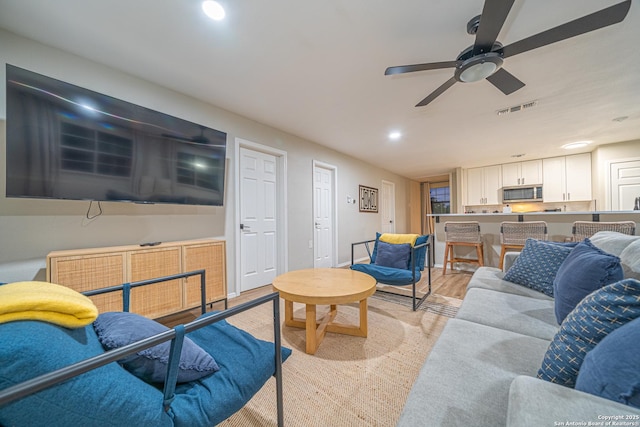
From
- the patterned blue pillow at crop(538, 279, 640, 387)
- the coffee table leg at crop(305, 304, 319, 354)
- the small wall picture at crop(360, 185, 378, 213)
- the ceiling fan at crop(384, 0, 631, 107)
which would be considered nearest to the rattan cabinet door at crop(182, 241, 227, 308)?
the coffee table leg at crop(305, 304, 319, 354)

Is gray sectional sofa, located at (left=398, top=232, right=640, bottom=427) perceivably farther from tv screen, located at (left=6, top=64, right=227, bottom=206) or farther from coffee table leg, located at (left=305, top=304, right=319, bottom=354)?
tv screen, located at (left=6, top=64, right=227, bottom=206)

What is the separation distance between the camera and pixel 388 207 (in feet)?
21.6

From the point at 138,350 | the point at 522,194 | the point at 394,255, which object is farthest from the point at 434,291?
the point at 522,194

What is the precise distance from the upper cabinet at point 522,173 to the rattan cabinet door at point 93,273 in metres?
7.15

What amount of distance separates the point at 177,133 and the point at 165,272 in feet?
4.32

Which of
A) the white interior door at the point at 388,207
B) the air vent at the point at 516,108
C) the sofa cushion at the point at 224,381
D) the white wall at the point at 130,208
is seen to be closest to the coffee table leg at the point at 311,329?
the sofa cushion at the point at 224,381

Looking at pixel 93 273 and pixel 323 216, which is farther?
pixel 323 216

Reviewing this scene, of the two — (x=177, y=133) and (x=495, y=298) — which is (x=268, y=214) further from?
(x=495, y=298)

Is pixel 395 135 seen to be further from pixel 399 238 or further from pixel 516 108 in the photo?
pixel 399 238

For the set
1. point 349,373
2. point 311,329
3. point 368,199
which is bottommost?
point 349,373

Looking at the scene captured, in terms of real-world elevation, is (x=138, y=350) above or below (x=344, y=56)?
below

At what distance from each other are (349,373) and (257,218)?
232 centimetres

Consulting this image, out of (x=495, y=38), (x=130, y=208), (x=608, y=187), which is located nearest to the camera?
(x=495, y=38)

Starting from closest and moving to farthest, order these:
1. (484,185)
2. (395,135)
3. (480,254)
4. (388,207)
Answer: (480,254) < (395,135) < (484,185) < (388,207)
